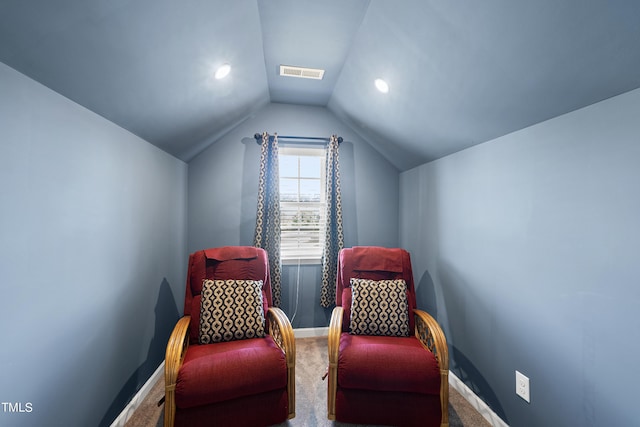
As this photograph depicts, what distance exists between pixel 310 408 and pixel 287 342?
615 mm

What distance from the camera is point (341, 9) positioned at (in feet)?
5.36

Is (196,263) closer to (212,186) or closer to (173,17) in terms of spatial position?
(212,186)

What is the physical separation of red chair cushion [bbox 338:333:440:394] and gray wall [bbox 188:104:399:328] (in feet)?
4.59

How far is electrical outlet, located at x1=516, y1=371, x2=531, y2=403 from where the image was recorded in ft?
5.01

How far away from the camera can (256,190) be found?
3.00m

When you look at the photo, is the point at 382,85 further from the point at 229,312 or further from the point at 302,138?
the point at 229,312

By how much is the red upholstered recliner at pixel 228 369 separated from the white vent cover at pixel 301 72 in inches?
71.7

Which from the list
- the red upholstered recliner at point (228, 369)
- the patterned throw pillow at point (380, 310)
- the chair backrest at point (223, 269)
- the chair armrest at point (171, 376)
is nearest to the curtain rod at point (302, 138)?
the chair backrest at point (223, 269)

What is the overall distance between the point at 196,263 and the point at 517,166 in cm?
235

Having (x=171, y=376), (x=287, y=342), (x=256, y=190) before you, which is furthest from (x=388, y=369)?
(x=256, y=190)

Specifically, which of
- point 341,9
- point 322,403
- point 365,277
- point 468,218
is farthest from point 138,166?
point 468,218

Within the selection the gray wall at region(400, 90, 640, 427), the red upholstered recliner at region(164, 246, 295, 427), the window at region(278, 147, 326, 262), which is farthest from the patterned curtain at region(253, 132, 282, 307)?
the gray wall at region(400, 90, 640, 427)

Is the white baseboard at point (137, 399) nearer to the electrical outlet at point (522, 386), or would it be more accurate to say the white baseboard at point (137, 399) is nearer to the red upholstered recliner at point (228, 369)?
the red upholstered recliner at point (228, 369)

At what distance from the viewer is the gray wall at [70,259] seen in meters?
1.04
